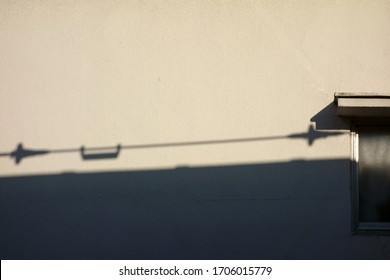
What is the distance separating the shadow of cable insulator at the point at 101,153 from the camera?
5.29 metres

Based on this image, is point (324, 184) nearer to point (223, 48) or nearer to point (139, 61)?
point (223, 48)

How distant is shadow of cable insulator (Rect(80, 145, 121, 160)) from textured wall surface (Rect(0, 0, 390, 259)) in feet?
0.15

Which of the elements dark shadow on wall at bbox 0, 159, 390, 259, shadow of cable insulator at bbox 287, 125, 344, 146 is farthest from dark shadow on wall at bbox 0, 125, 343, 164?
dark shadow on wall at bbox 0, 159, 390, 259

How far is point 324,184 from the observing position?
16.6ft

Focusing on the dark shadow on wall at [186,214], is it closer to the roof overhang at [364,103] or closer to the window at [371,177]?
the window at [371,177]

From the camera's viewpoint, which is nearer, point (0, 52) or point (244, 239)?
point (244, 239)

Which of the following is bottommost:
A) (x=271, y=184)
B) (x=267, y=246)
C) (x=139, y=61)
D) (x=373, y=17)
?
(x=267, y=246)

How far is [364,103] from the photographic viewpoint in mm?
4750

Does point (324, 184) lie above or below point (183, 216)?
above

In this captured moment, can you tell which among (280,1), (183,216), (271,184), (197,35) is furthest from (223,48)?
(183,216)

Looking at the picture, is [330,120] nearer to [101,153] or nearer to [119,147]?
[119,147]

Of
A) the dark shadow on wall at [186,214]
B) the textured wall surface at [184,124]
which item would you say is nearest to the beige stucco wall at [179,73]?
the textured wall surface at [184,124]

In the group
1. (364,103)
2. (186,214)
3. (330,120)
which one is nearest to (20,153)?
(186,214)

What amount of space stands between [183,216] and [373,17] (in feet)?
9.69
